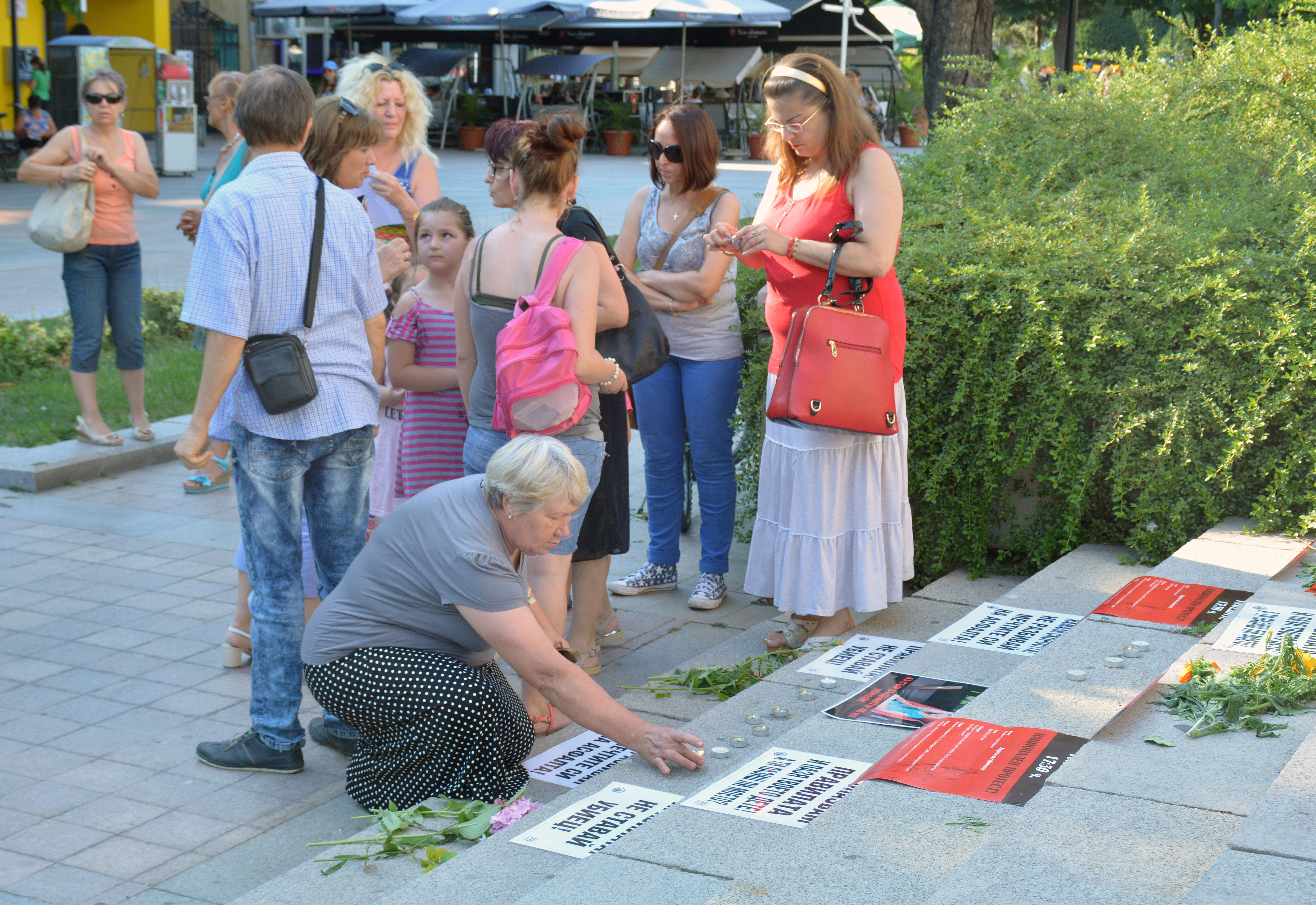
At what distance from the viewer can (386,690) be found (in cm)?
334

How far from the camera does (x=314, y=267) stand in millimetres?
3666

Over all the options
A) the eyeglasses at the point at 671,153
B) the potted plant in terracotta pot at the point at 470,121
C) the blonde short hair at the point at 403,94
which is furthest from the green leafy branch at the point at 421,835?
the potted plant in terracotta pot at the point at 470,121

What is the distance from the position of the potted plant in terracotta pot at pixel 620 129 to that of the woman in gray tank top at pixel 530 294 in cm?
2498

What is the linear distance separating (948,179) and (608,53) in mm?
26249

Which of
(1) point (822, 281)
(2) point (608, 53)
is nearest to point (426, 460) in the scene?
(1) point (822, 281)

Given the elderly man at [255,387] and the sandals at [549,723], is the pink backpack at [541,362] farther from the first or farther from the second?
the sandals at [549,723]

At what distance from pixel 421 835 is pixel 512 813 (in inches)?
9.1

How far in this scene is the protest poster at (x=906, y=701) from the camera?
3.49 meters

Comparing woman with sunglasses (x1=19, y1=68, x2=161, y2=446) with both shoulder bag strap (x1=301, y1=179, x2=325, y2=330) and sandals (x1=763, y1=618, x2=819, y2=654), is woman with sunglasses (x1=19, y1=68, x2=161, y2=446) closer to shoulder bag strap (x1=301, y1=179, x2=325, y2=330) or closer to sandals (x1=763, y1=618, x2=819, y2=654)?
shoulder bag strap (x1=301, y1=179, x2=325, y2=330)

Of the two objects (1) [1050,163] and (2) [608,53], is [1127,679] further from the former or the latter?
(2) [608,53]

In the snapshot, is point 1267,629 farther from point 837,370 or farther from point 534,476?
point 534,476

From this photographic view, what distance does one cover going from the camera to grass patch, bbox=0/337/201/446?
7.37 meters

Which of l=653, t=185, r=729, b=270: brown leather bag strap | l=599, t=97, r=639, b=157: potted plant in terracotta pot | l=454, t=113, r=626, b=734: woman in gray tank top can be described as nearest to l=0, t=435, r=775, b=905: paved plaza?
l=454, t=113, r=626, b=734: woman in gray tank top

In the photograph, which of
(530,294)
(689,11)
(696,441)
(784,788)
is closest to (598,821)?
(784,788)
